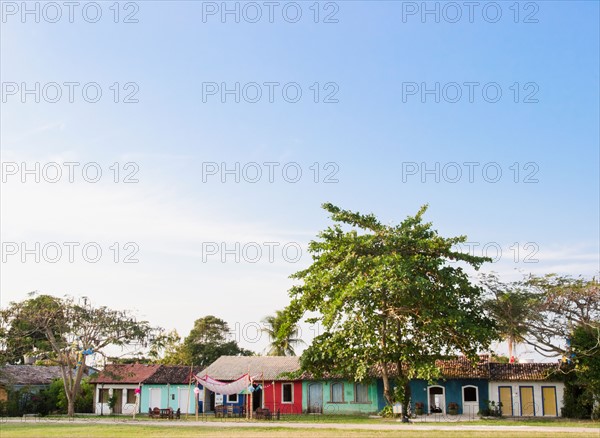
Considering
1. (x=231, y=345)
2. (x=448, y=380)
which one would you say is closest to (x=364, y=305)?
(x=448, y=380)

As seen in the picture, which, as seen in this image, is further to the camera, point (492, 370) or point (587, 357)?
point (492, 370)

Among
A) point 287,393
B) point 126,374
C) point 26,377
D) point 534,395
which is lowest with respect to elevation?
point 287,393

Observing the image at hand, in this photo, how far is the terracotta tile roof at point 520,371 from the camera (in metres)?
37.8

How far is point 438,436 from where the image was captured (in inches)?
843

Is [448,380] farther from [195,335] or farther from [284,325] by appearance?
[195,335]

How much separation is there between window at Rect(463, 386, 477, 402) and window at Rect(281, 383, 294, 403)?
33.7 feet

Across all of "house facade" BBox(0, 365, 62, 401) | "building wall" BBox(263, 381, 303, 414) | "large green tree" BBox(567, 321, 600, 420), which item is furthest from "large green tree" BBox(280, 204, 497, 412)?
"house facade" BBox(0, 365, 62, 401)

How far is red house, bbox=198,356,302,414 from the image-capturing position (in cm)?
4103

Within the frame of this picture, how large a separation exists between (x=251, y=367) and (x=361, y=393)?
25.6 feet

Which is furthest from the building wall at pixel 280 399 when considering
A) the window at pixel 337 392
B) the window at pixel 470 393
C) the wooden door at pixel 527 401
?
the wooden door at pixel 527 401

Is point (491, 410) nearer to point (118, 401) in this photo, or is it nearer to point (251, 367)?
point (251, 367)

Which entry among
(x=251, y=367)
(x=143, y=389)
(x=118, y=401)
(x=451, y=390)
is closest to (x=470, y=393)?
(x=451, y=390)

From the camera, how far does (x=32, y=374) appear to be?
4719 centimetres

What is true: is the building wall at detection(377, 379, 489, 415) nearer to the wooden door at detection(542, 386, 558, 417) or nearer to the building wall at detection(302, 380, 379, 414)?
the building wall at detection(302, 380, 379, 414)
